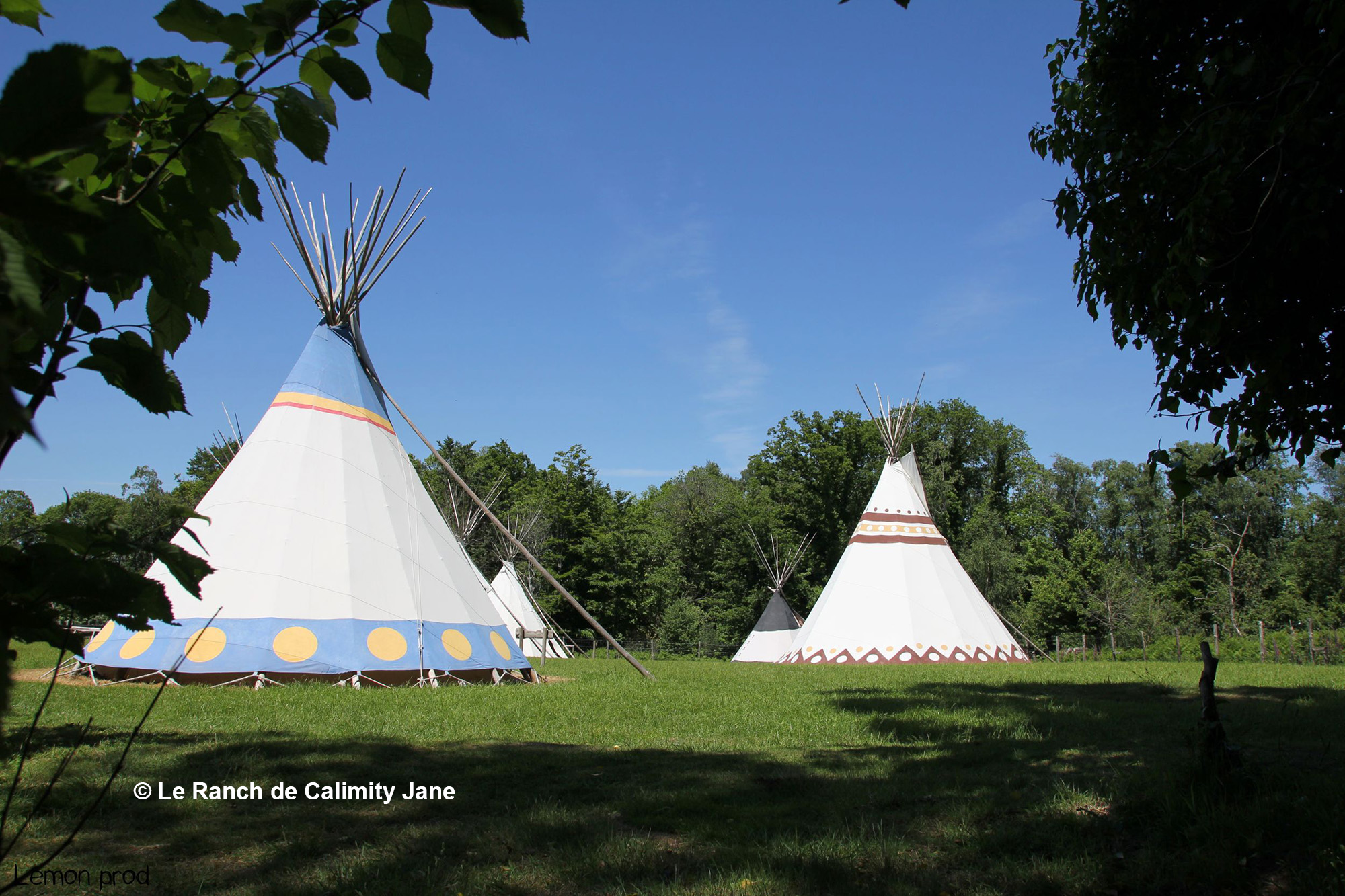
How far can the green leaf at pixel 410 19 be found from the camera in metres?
1.04

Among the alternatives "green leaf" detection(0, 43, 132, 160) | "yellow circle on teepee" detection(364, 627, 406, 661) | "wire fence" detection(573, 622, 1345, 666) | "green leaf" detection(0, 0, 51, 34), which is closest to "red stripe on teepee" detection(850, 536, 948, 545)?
"wire fence" detection(573, 622, 1345, 666)

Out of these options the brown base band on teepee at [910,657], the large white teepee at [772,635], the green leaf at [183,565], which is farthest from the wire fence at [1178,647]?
the green leaf at [183,565]

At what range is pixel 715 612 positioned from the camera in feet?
125

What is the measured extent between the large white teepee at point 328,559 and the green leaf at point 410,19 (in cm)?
959

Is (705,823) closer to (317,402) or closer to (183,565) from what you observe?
(183,565)

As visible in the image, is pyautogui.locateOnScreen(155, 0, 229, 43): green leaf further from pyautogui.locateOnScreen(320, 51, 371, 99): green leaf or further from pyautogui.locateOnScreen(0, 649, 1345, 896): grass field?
pyautogui.locateOnScreen(0, 649, 1345, 896): grass field

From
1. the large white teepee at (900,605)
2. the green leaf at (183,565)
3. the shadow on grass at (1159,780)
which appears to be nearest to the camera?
the green leaf at (183,565)

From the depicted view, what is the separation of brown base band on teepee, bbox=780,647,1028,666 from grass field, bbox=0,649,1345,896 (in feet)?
34.2

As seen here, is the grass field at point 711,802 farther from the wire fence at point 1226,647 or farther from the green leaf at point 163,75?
the wire fence at point 1226,647

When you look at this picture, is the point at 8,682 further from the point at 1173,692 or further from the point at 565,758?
the point at 1173,692

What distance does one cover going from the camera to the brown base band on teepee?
58.6ft

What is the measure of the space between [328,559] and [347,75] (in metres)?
10.4

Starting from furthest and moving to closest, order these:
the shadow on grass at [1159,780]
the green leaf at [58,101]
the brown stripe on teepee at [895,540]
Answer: the brown stripe on teepee at [895,540] → the shadow on grass at [1159,780] → the green leaf at [58,101]

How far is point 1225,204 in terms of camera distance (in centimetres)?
327
